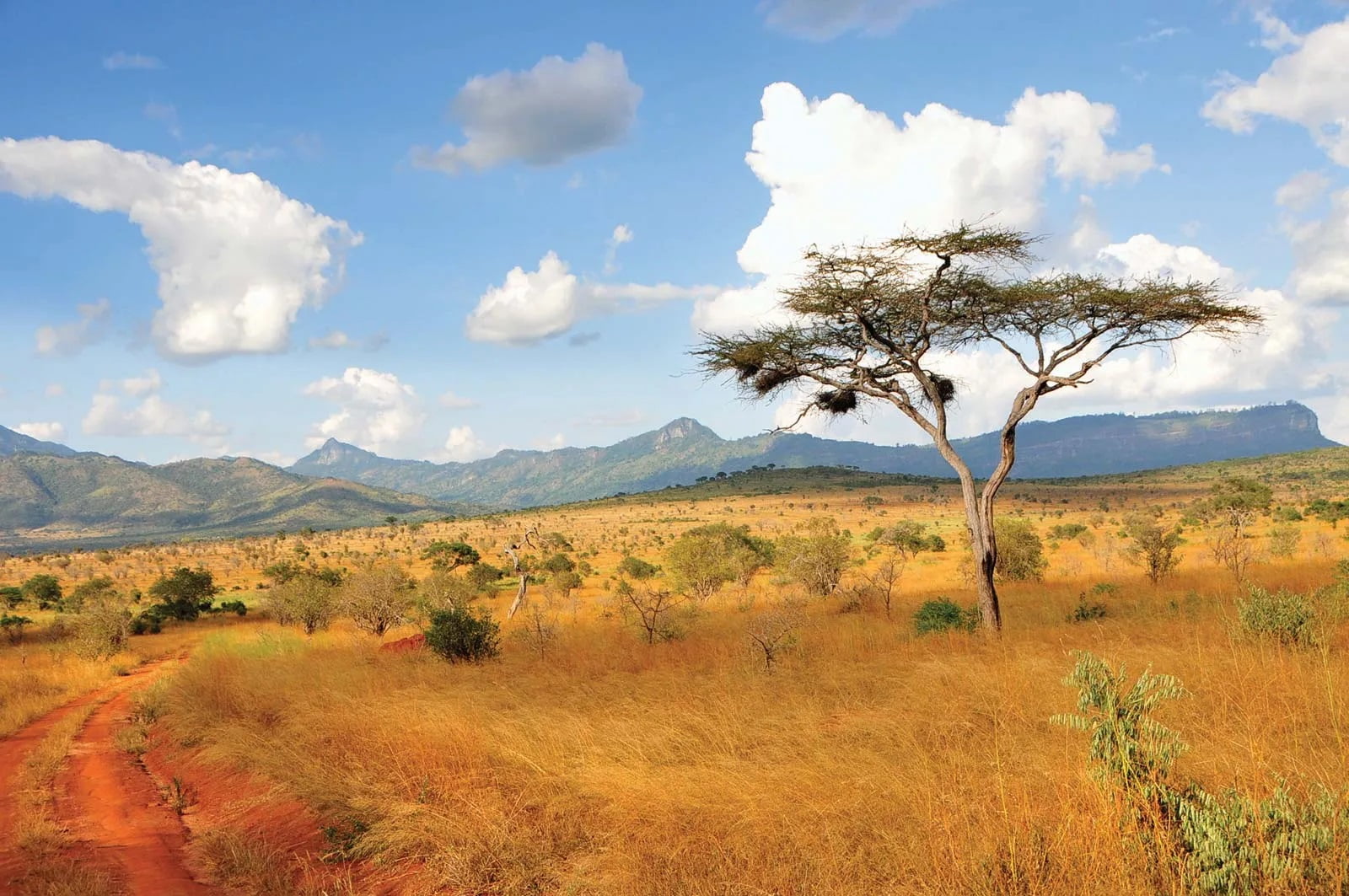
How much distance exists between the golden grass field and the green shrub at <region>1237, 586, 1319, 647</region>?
0.30 metres

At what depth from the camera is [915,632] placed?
13922 mm

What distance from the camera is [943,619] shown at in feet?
46.5

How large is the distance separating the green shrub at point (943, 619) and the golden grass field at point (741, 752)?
1.40 ft

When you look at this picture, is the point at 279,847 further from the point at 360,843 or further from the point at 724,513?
the point at 724,513

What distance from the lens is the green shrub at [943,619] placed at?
13.8m

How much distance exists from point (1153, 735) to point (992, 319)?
488 inches

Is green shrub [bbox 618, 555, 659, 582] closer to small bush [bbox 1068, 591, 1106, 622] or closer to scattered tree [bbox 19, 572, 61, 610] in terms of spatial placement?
small bush [bbox 1068, 591, 1106, 622]

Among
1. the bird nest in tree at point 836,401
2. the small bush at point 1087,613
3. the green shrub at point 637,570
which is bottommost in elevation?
the green shrub at point 637,570

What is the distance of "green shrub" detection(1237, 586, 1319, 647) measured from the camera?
9406 millimetres

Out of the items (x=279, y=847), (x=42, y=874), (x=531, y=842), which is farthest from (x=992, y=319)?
(x=42, y=874)

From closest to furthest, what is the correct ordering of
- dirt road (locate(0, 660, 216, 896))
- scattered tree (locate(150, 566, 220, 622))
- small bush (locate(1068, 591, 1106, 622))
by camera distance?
dirt road (locate(0, 660, 216, 896)) < small bush (locate(1068, 591, 1106, 622)) < scattered tree (locate(150, 566, 220, 622))

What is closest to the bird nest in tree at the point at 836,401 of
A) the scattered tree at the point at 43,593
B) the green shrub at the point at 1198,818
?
the green shrub at the point at 1198,818

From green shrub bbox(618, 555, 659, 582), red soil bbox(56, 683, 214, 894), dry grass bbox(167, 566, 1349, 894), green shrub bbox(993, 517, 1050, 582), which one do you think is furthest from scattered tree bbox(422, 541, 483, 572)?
dry grass bbox(167, 566, 1349, 894)

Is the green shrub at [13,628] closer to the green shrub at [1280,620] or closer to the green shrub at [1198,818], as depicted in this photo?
the green shrub at [1198,818]
